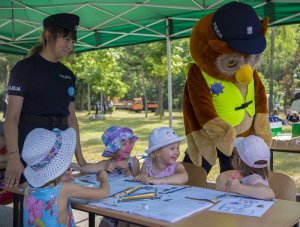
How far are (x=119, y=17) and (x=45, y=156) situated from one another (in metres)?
3.76

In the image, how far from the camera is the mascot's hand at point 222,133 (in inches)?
104

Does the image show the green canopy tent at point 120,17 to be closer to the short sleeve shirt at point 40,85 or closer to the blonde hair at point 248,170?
the short sleeve shirt at point 40,85

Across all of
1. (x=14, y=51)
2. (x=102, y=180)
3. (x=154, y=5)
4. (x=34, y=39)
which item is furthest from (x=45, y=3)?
(x=102, y=180)

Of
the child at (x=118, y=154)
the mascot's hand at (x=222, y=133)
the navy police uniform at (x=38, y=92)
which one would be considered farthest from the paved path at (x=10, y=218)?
the mascot's hand at (x=222, y=133)

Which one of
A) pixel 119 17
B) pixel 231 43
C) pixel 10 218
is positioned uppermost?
pixel 119 17

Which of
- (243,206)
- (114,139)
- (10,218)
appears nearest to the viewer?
(243,206)

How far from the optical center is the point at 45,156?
1.92 m

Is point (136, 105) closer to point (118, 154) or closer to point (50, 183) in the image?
point (118, 154)

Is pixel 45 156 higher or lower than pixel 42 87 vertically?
lower

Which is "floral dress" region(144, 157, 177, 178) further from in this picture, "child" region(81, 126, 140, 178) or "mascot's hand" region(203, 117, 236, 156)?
"mascot's hand" region(203, 117, 236, 156)

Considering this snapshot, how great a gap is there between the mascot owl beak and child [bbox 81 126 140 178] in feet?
2.80

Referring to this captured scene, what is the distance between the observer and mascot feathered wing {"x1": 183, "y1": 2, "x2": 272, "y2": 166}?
2.68 metres

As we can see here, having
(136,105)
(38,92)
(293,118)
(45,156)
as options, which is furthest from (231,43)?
(136,105)

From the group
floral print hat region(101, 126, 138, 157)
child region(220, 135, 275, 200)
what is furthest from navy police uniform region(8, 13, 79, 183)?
child region(220, 135, 275, 200)
